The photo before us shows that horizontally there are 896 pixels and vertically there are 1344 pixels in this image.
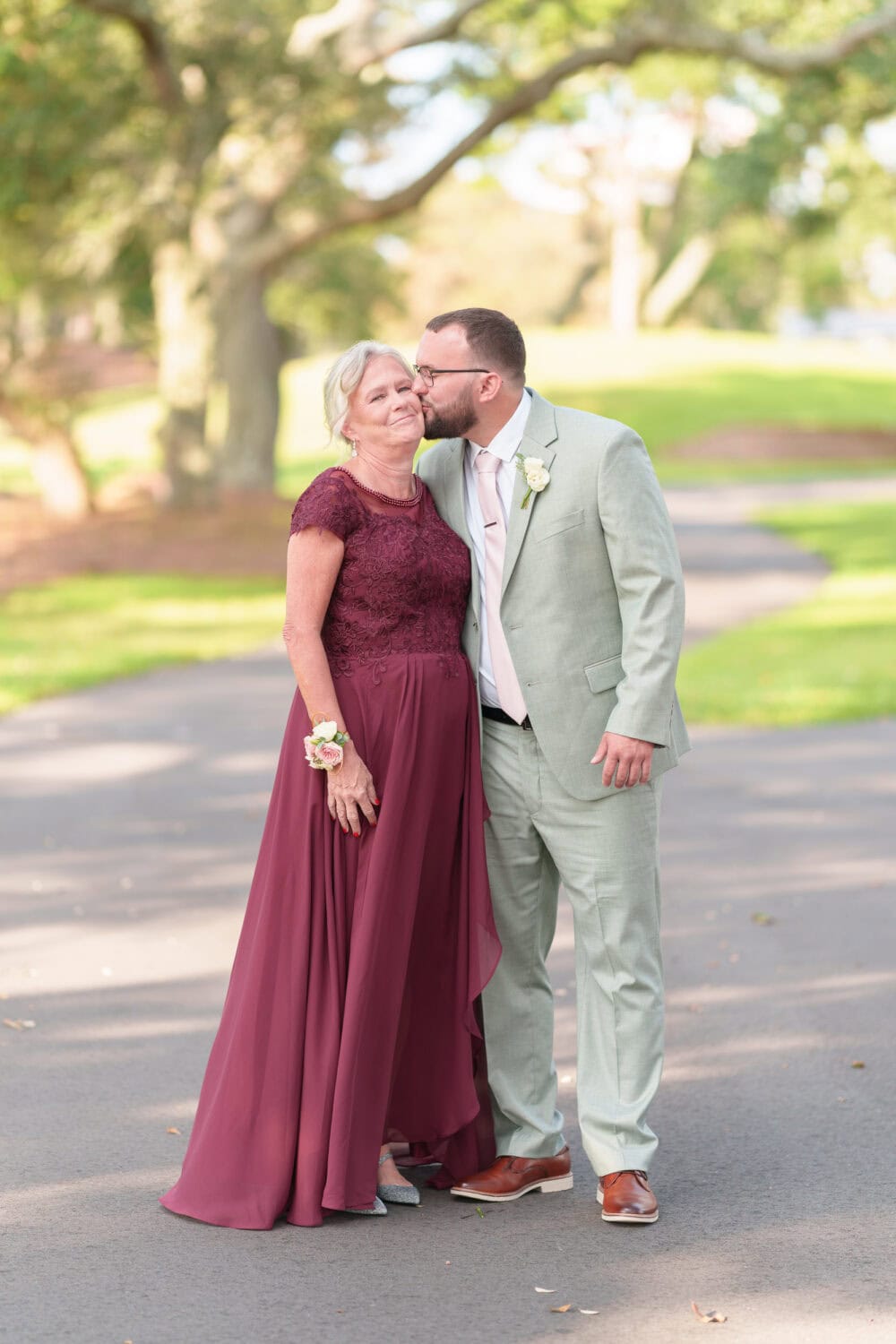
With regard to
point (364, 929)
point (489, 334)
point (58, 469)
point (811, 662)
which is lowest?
point (811, 662)

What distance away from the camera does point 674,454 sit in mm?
45812

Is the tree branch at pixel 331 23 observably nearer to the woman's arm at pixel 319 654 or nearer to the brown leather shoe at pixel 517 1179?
the woman's arm at pixel 319 654

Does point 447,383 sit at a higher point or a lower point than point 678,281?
lower

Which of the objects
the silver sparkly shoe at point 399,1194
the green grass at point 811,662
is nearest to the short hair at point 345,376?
the silver sparkly shoe at point 399,1194

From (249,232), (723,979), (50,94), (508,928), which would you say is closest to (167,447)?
(249,232)

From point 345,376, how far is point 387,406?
0.13 meters

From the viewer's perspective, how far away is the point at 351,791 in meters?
4.28

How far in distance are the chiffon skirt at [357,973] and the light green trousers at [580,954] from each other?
13cm

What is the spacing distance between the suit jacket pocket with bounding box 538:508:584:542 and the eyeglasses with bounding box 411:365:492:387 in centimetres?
42

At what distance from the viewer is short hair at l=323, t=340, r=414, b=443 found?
438cm

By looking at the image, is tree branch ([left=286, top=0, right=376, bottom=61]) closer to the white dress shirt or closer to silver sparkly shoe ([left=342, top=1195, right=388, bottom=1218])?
the white dress shirt

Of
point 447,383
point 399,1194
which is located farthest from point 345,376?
point 399,1194

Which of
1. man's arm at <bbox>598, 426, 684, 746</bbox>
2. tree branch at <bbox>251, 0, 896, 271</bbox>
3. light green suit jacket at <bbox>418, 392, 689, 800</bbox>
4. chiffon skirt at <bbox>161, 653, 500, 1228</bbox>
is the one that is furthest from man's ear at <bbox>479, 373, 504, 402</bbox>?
tree branch at <bbox>251, 0, 896, 271</bbox>

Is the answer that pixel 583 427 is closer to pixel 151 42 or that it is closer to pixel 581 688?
pixel 581 688
